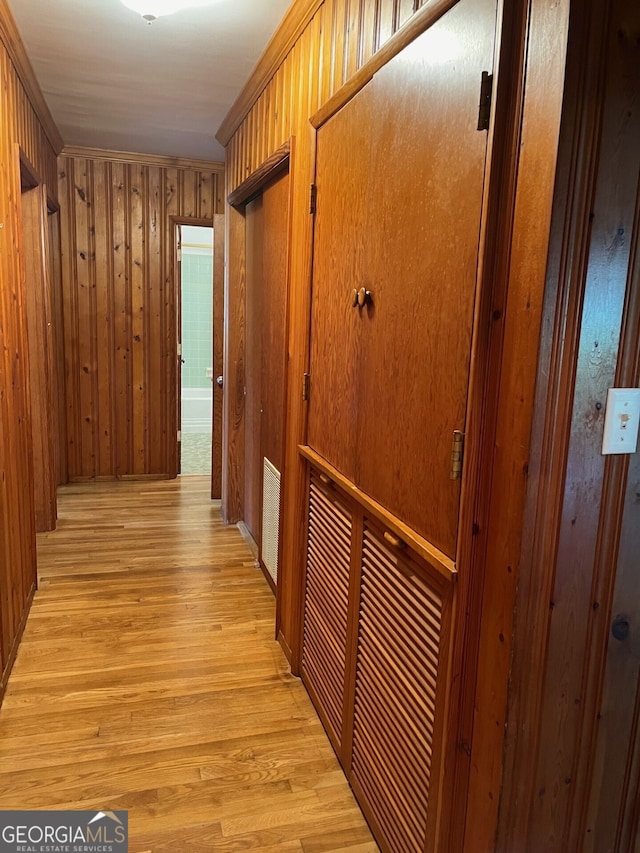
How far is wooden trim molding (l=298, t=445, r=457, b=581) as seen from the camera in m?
1.25

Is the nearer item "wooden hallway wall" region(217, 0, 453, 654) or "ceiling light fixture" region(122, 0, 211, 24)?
"wooden hallway wall" region(217, 0, 453, 654)

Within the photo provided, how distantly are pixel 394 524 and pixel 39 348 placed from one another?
3015 mm

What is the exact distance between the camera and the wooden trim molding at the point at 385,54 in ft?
4.16

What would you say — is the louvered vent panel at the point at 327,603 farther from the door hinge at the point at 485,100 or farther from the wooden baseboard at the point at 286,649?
the door hinge at the point at 485,100

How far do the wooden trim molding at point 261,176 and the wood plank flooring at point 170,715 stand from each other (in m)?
2.11

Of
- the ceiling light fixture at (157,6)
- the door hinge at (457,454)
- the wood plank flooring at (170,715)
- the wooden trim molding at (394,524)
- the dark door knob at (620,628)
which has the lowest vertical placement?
the wood plank flooring at (170,715)

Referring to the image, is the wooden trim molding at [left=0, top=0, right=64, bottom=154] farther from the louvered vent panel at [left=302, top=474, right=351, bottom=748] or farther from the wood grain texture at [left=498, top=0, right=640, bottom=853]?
the wood grain texture at [left=498, top=0, right=640, bottom=853]

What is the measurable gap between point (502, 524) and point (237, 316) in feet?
10.1

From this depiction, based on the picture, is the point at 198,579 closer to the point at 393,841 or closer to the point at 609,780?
the point at 393,841

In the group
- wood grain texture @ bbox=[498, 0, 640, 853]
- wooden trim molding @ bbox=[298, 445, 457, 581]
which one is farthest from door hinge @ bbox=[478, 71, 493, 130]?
wooden trim molding @ bbox=[298, 445, 457, 581]

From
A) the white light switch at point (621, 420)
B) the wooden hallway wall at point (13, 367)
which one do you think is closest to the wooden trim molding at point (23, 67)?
the wooden hallway wall at point (13, 367)

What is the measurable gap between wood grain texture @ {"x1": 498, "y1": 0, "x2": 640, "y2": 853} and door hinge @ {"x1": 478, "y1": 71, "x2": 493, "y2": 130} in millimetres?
185

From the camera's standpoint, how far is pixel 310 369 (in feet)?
7.16

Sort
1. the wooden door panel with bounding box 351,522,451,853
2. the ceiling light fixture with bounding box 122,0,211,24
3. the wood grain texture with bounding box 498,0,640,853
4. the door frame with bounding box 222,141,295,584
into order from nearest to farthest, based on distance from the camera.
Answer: the wood grain texture with bounding box 498,0,640,853, the wooden door panel with bounding box 351,522,451,853, the ceiling light fixture with bounding box 122,0,211,24, the door frame with bounding box 222,141,295,584
